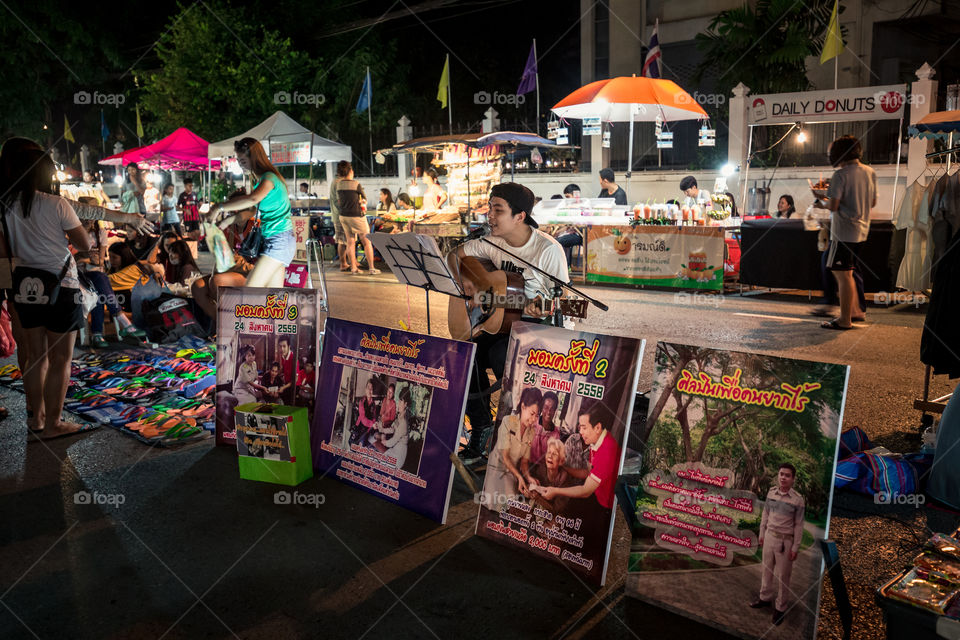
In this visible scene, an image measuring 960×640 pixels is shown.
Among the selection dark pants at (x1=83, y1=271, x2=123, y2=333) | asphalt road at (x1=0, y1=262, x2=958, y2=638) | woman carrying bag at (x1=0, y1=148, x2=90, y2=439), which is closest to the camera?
asphalt road at (x1=0, y1=262, x2=958, y2=638)

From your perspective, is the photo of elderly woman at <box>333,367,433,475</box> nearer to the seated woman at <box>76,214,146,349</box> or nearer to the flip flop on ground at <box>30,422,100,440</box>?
the flip flop on ground at <box>30,422,100,440</box>

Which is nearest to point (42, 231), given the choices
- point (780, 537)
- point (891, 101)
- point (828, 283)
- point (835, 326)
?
point (780, 537)

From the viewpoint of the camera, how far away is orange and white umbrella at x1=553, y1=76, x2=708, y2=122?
37.8 feet

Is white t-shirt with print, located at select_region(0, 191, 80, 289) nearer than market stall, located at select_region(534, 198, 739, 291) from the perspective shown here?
Yes

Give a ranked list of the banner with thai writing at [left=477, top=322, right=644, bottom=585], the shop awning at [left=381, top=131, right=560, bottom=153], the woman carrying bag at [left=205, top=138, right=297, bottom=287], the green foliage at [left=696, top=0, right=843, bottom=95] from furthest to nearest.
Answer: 1. the green foliage at [left=696, top=0, right=843, bottom=95]
2. the shop awning at [left=381, top=131, right=560, bottom=153]
3. the woman carrying bag at [left=205, top=138, right=297, bottom=287]
4. the banner with thai writing at [left=477, top=322, right=644, bottom=585]

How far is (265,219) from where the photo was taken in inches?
264

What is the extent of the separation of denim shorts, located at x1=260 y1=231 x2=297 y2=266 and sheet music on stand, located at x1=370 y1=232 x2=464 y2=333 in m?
2.37

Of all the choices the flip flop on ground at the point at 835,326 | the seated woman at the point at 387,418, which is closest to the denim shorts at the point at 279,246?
the seated woman at the point at 387,418

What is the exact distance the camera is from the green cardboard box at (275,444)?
4.19 metres

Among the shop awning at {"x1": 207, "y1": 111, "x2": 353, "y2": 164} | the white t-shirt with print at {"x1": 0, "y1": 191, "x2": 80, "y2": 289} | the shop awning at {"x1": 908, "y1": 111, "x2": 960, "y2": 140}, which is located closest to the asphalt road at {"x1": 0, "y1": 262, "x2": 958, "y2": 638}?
the white t-shirt with print at {"x1": 0, "y1": 191, "x2": 80, "y2": 289}

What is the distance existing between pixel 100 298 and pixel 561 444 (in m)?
6.75

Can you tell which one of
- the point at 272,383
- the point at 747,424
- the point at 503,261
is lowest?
the point at 272,383

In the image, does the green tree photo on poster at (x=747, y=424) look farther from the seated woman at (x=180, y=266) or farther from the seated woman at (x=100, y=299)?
the seated woman at (x=180, y=266)

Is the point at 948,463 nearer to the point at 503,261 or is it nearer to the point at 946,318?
the point at 946,318
